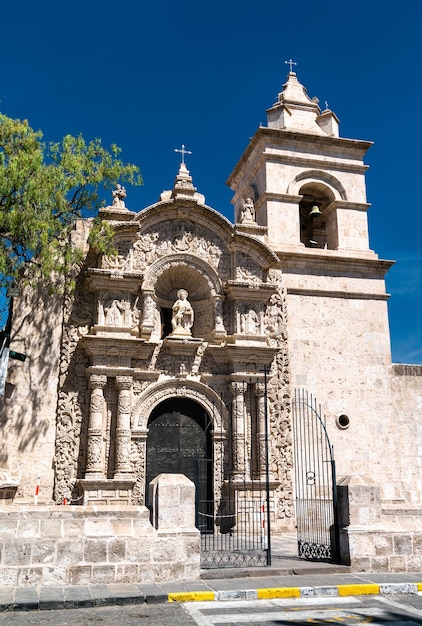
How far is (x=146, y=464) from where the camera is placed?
1470 cm

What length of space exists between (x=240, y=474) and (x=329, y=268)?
6260 millimetres

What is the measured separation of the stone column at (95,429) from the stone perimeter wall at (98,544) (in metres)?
4.81

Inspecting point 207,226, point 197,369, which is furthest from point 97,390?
point 207,226

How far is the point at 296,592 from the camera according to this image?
27.2ft

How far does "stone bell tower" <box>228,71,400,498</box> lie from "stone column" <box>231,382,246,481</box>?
1760mm

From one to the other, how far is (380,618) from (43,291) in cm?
1050

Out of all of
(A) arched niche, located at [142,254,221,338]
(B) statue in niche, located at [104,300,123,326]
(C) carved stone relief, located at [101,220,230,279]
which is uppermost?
(C) carved stone relief, located at [101,220,230,279]

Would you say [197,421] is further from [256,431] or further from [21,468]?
[21,468]

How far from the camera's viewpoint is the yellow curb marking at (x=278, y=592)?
8.14 metres

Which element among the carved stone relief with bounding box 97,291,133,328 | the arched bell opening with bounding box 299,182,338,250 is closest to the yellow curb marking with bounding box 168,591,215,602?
the carved stone relief with bounding box 97,291,133,328

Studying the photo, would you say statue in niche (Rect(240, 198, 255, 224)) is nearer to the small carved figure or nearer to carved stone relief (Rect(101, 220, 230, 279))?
carved stone relief (Rect(101, 220, 230, 279))

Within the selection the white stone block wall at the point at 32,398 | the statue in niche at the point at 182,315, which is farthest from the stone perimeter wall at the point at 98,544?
the statue in niche at the point at 182,315

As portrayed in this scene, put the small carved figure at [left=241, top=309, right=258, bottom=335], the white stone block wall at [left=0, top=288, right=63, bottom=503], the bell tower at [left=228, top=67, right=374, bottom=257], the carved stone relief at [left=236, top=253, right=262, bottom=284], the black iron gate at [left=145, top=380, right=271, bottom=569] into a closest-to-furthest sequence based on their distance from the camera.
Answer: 1. the white stone block wall at [left=0, top=288, right=63, bottom=503]
2. the black iron gate at [left=145, top=380, right=271, bottom=569]
3. the small carved figure at [left=241, top=309, right=258, bottom=335]
4. the carved stone relief at [left=236, top=253, right=262, bottom=284]
5. the bell tower at [left=228, top=67, right=374, bottom=257]

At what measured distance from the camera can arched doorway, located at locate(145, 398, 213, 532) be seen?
14.9 m
